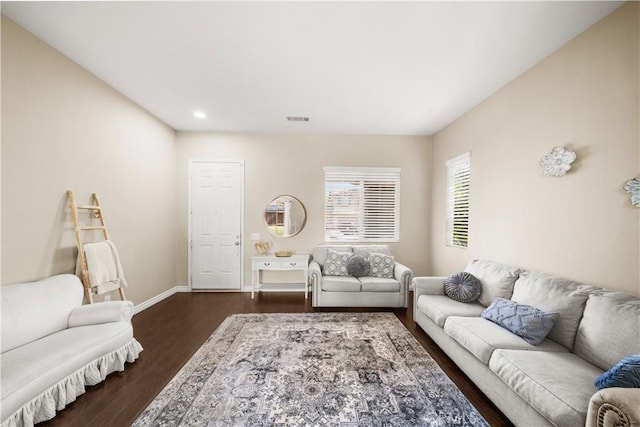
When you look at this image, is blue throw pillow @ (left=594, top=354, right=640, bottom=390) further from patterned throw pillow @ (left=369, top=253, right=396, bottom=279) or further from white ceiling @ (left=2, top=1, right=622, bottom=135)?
patterned throw pillow @ (left=369, top=253, right=396, bottom=279)

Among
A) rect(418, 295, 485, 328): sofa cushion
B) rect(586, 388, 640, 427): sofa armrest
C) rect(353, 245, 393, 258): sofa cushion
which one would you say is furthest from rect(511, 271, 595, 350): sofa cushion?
rect(353, 245, 393, 258): sofa cushion

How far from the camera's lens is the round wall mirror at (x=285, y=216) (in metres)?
4.76

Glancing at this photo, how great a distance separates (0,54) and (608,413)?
4.50 m

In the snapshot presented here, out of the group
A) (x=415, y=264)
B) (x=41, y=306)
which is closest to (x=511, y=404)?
(x=415, y=264)

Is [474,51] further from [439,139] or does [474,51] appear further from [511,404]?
[511,404]

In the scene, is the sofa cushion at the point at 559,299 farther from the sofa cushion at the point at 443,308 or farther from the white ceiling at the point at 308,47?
the white ceiling at the point at 308,47

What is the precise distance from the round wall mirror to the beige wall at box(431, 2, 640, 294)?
2.88 m

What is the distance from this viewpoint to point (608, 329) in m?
1.64

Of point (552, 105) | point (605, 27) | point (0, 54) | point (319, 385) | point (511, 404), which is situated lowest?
point (319, 385)

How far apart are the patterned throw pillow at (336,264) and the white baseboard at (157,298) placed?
2675mm

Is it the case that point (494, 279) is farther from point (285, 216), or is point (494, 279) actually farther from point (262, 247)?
point (262, 247)

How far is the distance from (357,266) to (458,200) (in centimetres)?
190

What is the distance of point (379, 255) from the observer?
4.21 metres

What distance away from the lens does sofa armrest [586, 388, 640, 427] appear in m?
1.10
